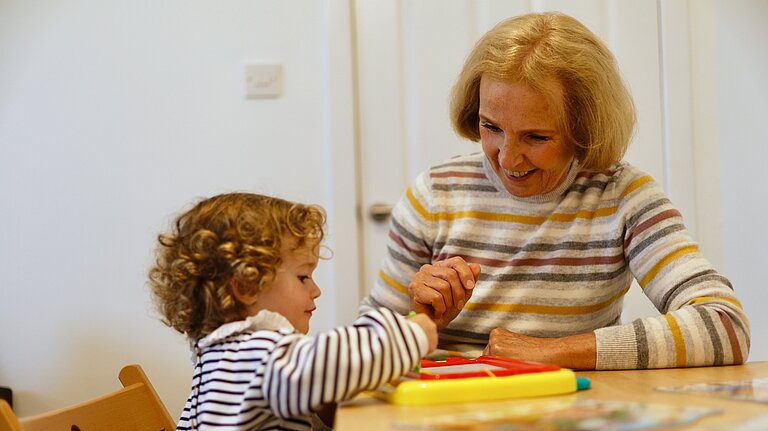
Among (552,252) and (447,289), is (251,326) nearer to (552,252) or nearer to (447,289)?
(447,289)

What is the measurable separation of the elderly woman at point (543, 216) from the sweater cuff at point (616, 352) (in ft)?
0.47

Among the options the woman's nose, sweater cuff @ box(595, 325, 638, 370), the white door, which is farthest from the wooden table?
the white door

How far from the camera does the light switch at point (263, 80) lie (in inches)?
107

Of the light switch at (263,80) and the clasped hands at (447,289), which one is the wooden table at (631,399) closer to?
the clasped hands at (447,289)

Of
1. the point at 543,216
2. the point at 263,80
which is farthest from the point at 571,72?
the point at 263,80

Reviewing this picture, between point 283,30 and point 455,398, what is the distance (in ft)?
6.31

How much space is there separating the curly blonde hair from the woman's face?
472 mm

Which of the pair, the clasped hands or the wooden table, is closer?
the wooden table

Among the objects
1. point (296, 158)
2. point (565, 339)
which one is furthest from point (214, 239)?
point (296, 158)

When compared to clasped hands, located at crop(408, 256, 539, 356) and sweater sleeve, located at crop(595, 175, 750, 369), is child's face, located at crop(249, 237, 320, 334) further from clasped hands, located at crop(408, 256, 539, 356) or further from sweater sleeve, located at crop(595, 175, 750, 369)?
sweater sleeve, located at crop(595, 175, 750, 369)

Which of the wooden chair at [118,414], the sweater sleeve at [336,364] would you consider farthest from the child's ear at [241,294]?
the wooden chair at [118,414]

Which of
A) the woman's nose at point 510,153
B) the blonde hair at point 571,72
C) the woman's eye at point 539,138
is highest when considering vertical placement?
the blonde hair at point 571,72

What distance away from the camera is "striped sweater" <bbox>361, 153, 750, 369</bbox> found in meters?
1.51

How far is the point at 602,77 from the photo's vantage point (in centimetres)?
162
